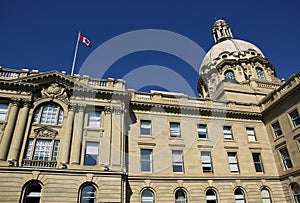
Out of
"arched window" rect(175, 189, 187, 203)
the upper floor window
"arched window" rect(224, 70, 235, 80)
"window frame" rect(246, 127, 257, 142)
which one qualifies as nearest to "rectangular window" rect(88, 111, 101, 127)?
the upper floor window

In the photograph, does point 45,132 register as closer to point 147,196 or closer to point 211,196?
point 147,196

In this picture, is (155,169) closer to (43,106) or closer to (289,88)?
(43,106)

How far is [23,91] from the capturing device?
71.2ft

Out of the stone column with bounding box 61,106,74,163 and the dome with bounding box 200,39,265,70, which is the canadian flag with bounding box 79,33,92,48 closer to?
the stone column with bounding box 61,106,74,163

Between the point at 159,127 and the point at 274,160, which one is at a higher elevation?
the point at 159,127

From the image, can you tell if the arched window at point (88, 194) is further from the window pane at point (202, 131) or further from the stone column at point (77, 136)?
the window pane at point (202, 131)

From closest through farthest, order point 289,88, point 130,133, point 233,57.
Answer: point 130,133, point 289,88, point 233,57

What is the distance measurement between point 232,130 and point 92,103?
55.5ft

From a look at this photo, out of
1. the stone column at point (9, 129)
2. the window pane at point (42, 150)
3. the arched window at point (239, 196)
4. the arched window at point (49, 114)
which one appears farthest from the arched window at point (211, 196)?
the stone column at point (9, 129)

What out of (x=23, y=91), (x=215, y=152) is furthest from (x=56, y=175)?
(x=215, y=152)

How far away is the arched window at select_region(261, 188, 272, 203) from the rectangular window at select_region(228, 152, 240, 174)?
3.32 meters

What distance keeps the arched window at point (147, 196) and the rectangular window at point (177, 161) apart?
3.46 m

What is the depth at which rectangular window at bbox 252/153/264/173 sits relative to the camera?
25969 millimetres

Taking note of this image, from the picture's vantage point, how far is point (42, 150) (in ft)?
65.8
